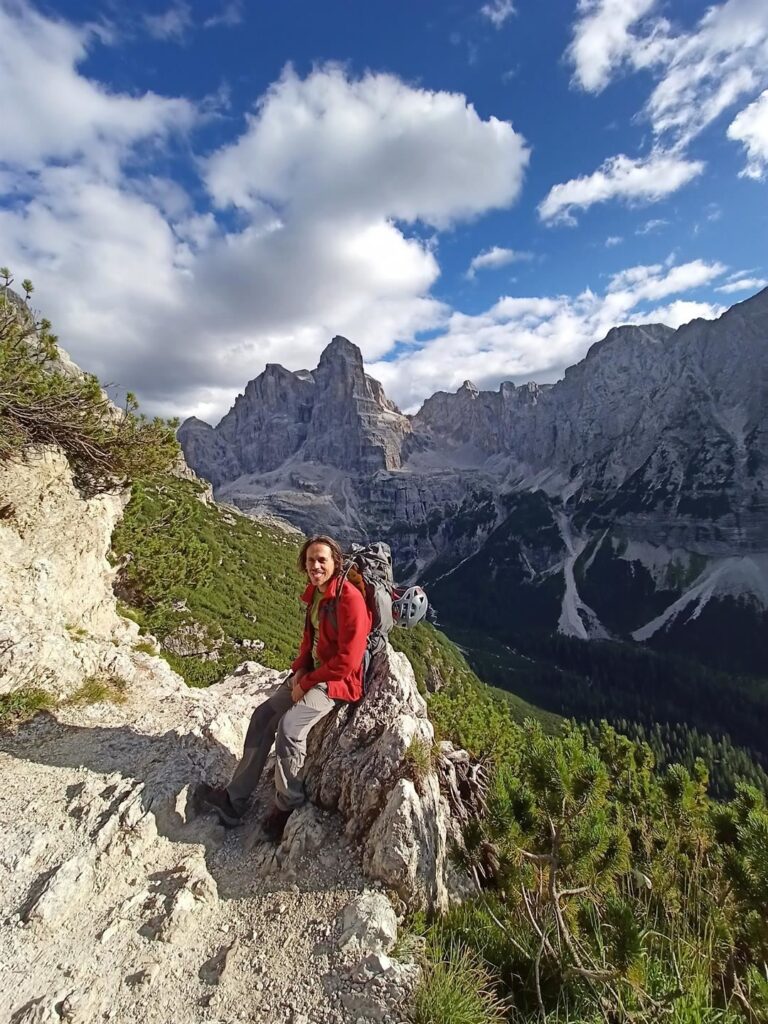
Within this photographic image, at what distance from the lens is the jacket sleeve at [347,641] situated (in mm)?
6137

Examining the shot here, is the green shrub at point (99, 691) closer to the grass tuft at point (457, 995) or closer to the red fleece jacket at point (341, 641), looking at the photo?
the red fleece jacket at point (341, 641)

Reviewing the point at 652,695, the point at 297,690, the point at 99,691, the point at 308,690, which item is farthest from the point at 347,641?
the point at 652,695

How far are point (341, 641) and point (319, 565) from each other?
3.33ft

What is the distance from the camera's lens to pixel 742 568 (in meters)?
197

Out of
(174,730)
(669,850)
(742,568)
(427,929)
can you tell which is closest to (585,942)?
(427,929)

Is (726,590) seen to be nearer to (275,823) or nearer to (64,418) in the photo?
(275,823)

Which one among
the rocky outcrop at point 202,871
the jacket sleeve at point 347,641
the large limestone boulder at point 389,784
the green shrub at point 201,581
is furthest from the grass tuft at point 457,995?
the green shrub at point 201,581

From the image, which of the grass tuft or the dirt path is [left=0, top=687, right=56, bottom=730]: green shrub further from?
the grass tuft

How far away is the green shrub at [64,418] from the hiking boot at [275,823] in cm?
851

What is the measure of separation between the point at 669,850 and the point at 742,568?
235566 mm

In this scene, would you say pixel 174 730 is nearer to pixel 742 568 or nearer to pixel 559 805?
pixel 559 805

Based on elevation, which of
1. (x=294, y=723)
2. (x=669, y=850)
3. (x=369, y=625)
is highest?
(x=369, y=625)

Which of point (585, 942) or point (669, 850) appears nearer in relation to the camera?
point (585, 942)

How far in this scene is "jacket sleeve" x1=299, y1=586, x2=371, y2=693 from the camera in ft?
20.1
